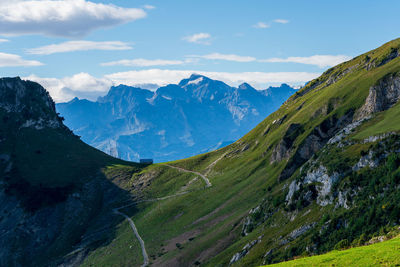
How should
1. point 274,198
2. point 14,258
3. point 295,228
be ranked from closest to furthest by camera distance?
point 295,228 < point 274,198 < point 14,258

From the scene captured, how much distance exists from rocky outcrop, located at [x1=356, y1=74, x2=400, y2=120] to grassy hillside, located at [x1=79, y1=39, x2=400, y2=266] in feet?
5.50

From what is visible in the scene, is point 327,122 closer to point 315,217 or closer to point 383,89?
point 383,89

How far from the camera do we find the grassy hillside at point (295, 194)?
68.0m

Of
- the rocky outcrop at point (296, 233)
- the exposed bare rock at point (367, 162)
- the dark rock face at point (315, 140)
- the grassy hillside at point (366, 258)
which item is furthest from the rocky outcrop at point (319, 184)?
the grassy hillside at point (366, 258)

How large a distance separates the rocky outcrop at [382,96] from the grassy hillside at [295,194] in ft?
5.50

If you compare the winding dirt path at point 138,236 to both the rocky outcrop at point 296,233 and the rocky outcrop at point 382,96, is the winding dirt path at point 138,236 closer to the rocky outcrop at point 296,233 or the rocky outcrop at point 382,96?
the rocky outcrop at point 296,233

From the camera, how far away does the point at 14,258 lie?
165 meters

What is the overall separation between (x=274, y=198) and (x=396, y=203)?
51638mm

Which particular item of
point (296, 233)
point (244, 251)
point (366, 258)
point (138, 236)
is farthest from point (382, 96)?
point (366, 258)

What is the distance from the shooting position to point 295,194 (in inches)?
3706

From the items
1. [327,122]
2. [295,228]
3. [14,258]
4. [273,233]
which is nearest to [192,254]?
[273,233]

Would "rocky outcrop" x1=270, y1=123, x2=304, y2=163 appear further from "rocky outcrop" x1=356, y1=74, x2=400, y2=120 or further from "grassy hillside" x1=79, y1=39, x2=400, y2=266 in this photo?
"rocky outcrop" x1=356, y1=74, x2=400, y2=120

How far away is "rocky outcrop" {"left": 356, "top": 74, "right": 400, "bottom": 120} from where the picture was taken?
411 feet

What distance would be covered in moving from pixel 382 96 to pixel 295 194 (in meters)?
58.3
